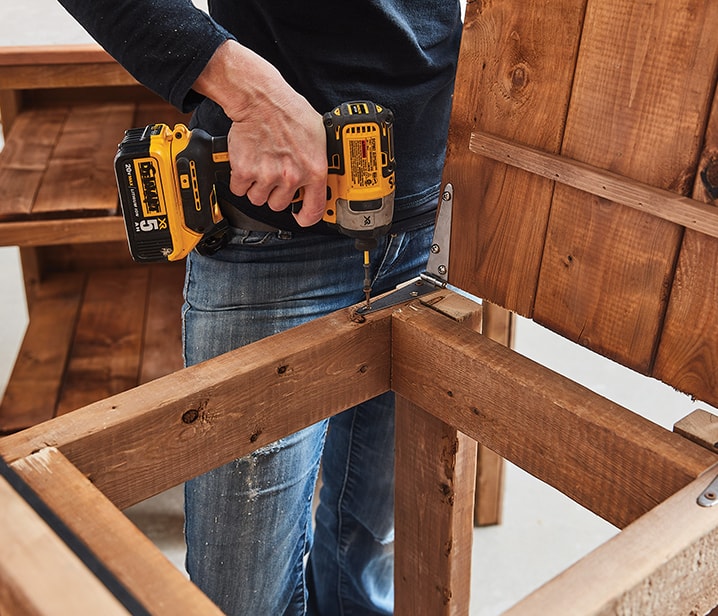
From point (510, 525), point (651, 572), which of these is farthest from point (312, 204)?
point (510, 525)

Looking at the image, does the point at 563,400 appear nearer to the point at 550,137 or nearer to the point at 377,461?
the point at 550,137

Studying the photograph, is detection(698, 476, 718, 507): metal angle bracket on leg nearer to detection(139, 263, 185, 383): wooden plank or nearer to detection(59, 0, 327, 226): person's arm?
detection(59, 0, 327, 226): person's arm

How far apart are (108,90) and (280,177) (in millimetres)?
1333

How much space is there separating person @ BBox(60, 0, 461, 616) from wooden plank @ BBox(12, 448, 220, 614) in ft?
1.06

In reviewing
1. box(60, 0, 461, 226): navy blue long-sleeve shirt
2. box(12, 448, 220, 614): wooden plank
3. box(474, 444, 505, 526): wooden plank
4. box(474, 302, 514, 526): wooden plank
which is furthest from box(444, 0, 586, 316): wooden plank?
box(474, 444, 505, 526): wooden plank

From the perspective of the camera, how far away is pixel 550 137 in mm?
919

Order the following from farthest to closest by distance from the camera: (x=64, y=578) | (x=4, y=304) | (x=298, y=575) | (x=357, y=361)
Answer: (x=4, y=304)
(x=298, y=575)
(x=357, y=361)
(x=64, y=578)

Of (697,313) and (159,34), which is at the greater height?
(159,34)

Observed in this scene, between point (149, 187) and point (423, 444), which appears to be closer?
point (149, 187)

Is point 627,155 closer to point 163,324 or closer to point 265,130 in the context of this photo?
point 265,130

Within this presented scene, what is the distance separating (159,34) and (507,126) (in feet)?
1.18

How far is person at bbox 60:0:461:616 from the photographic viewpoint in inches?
37.8

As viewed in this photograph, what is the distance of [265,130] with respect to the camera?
98 cm

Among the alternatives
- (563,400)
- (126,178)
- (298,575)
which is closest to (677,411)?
(298,575)
